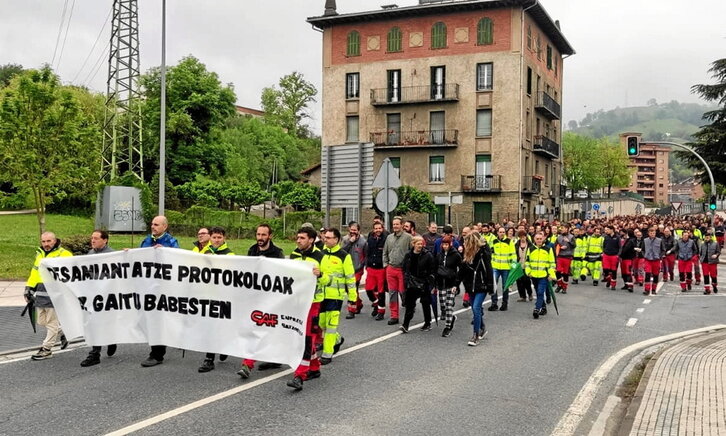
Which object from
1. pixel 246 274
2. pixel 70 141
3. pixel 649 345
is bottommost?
pixel 649 345

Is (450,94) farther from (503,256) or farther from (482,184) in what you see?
(503,256)

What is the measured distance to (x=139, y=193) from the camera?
37.2 m

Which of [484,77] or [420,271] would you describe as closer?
[420,271]

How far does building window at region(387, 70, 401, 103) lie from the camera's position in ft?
162

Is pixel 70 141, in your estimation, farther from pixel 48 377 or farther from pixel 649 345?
pixel 649 345

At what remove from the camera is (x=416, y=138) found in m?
49.0

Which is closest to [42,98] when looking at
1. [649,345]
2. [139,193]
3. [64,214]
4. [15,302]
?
[15,302]

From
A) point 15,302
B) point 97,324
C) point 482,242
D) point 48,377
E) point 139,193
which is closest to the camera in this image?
point 48,377

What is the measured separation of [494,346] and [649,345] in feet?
8.57

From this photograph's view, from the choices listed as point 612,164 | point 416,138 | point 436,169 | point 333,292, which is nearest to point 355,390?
point 333,292

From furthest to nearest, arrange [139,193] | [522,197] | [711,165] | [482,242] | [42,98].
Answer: [522,197], [711,165], [139,193], [42,98], [482,242]

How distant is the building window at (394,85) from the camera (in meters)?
49.4

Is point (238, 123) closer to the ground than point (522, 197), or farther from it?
farther from it

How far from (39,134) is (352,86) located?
3116 cm
